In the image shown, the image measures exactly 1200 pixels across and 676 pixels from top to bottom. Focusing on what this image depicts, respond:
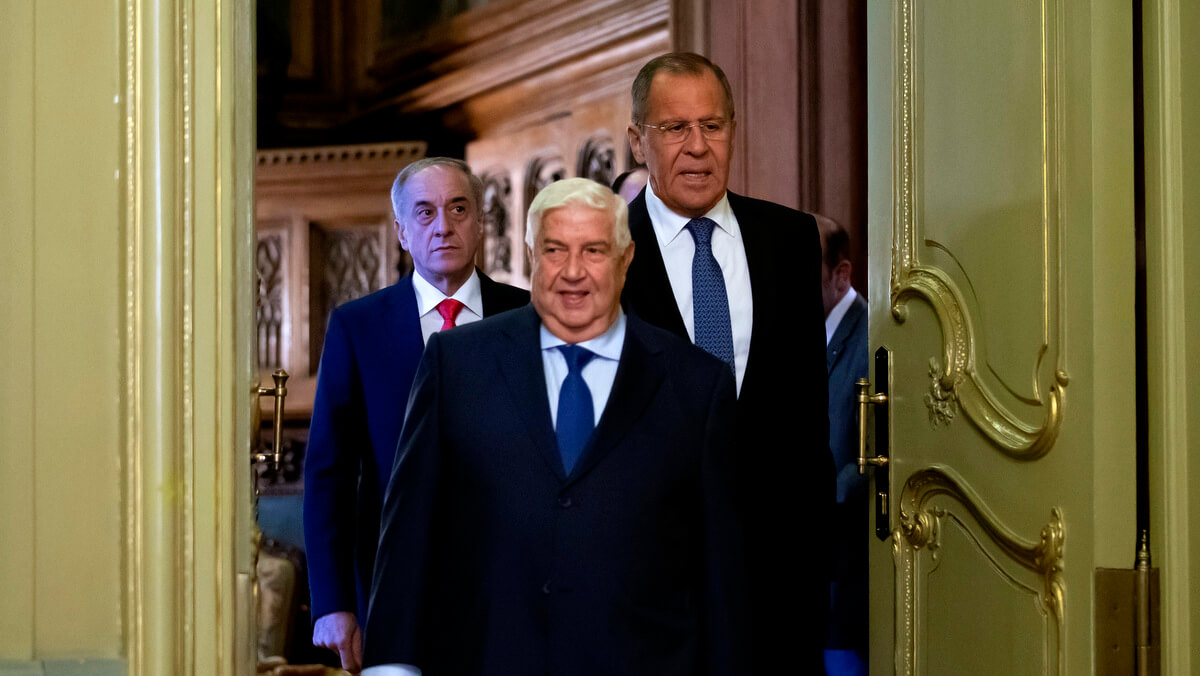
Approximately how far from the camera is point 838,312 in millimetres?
2656

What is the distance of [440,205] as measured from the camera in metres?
2.40

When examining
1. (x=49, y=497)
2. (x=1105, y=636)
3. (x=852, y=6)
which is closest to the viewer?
(x=49, y=497)

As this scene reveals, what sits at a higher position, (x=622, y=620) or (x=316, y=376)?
(x=316, y=376)

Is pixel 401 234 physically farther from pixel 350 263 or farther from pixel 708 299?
pixel 708 299

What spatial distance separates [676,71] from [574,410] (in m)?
0.73

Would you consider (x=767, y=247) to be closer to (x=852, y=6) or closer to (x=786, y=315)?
(x=786, y=315)

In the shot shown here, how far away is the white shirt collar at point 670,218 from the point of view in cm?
235

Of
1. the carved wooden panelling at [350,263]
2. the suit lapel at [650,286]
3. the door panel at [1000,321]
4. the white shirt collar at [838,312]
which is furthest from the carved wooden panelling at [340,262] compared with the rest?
the door panel at [1000,321]

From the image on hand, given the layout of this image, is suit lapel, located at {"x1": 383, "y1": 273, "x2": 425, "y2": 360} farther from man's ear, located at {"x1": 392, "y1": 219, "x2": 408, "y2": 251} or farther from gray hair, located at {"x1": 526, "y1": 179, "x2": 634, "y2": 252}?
gray hair, located at {"x1": 526, "y1": 179, "x2": 634, "y2": 252}

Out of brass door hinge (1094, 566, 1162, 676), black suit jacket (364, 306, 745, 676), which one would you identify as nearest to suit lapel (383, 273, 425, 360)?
black suit jacket (364, 306, 745, 676)

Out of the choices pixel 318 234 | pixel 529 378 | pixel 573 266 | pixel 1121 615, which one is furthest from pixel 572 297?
pixel 1121 615

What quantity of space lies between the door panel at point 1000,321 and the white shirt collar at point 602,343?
0.64 m

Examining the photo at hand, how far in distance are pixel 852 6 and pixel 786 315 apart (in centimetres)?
99

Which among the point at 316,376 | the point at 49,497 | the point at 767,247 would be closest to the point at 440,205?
the point at 316,376
